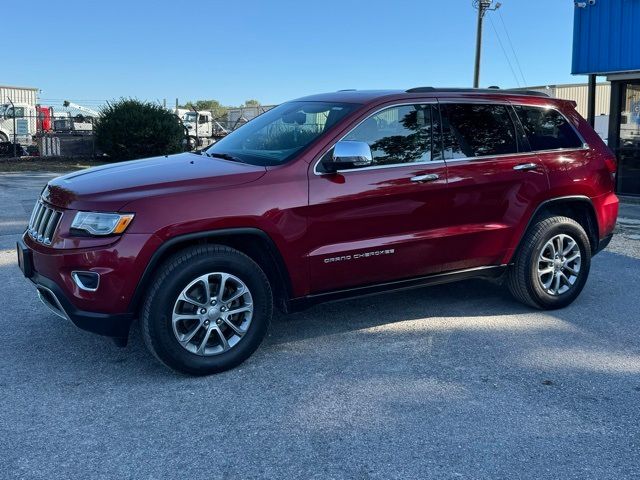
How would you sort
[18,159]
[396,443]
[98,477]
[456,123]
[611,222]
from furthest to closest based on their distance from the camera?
[18,159] < [611,222] < [456,123] < [396,443] < [98,477]

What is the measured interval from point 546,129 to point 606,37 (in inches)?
363

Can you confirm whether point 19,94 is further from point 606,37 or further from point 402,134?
point 402,134

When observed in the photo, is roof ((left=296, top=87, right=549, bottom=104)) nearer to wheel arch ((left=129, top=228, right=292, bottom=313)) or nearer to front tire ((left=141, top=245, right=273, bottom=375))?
wheel arch ((left=129, top=228, right=292, bottom=313))

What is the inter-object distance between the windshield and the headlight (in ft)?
3.47

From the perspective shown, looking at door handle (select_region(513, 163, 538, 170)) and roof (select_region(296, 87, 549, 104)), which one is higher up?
roof (select_region(296, 87, 549, 104))

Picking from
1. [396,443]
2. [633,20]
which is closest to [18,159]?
[633,20]

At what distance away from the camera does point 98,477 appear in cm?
290

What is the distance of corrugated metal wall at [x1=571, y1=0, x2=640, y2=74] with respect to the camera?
41.1 feet

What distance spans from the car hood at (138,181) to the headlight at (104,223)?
0.04 metres

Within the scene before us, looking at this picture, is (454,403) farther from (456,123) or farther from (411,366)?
(456,123)

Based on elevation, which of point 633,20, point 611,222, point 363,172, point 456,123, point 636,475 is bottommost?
point 636,475

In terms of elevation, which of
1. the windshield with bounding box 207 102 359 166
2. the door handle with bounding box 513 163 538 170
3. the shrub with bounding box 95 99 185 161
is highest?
the shrub with bounding box 95 99 185 161

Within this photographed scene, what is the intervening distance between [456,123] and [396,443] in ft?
8.71

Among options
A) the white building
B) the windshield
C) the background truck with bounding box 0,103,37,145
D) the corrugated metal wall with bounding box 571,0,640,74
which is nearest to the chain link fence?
the background truck with bounding box 0,103,37,145
